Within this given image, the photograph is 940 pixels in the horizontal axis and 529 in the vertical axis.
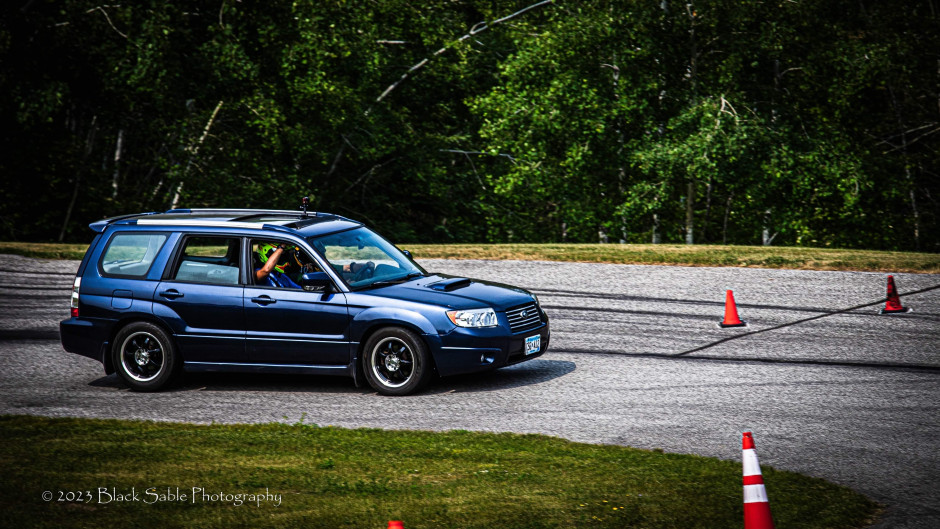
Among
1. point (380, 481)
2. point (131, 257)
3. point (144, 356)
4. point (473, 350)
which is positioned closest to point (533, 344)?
point (473, 350)

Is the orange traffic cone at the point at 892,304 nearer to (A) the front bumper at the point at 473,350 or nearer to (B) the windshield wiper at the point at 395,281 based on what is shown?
(A) the front bumper at the point at 473,350

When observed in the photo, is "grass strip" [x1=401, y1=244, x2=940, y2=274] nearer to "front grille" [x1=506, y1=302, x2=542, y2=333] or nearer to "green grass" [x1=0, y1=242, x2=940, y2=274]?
"green grass" [x1=0, y1=242, x2=940, y2=274]

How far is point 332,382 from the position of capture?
1067cm

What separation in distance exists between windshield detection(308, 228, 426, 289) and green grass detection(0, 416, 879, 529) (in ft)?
7.43

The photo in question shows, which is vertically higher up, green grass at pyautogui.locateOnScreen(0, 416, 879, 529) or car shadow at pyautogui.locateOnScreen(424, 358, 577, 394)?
car shadow at pyautogui.locateOnScreen(424, 358, 577, 394)

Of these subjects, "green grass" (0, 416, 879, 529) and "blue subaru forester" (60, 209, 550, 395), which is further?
"blue subaru forester" (60, 209, 550, 395)

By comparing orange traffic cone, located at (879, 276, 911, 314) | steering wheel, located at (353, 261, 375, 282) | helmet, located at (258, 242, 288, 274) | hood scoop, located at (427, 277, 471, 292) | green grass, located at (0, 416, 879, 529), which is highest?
helmet, located at (258, 242, 288, 274)

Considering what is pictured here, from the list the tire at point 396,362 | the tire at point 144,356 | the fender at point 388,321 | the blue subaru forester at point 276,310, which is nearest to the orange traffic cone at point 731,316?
the blue subaru forester at point 276,310

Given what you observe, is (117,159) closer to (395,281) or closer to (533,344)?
(395,281)

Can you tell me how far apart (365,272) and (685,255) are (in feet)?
33.8

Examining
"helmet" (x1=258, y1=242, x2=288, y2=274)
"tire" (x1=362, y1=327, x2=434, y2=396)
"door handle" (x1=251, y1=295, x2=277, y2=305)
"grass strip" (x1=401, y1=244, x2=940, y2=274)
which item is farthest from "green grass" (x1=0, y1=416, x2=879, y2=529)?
"grass strip" (x1=401, y1=244, x2=940, y2=274)

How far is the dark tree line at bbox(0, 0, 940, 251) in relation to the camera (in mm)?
25875

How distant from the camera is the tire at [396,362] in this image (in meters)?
9.67

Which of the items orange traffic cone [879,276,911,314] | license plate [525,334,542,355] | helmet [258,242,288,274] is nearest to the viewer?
license plate [525,334,542,355]
